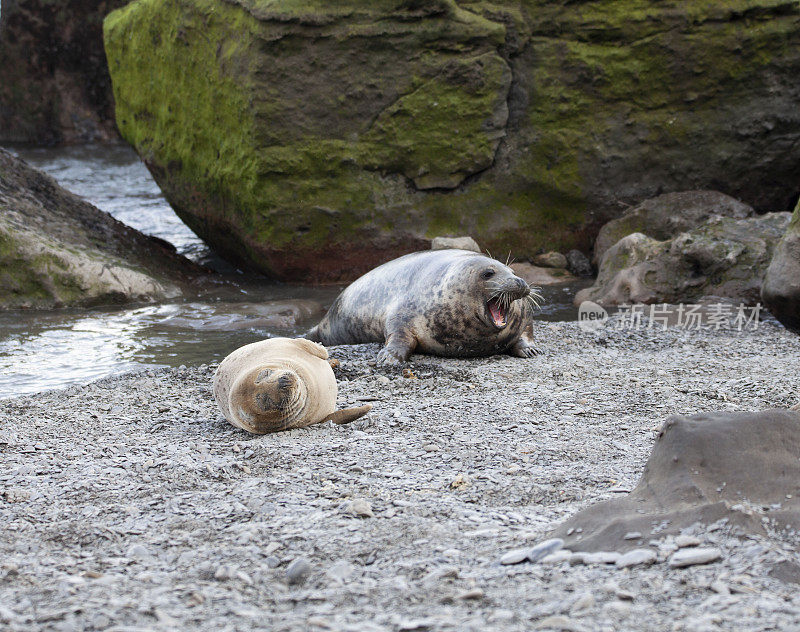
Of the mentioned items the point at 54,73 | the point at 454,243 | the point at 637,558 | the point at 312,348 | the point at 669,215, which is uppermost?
the point at 54,73

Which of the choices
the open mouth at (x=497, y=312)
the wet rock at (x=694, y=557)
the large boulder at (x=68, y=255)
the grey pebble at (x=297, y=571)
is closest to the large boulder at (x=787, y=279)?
the open mouth at (x=497, y=312)

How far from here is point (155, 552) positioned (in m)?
2.38

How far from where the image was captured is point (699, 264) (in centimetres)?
715

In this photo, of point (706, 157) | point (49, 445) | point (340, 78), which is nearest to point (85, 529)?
point (49, 445)

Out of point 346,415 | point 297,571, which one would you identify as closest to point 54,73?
point 346,415

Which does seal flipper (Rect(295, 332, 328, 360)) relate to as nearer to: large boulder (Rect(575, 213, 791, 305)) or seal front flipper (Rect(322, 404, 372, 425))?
seal front flipper (Rect(322, 404, 372, 425))

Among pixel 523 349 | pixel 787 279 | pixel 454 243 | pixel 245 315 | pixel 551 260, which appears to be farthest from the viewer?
pixel 551 260

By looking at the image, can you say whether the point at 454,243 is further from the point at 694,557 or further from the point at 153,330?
the point at 694,557

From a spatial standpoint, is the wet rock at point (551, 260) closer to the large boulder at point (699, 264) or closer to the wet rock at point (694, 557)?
the large boulder at point (699, 264)

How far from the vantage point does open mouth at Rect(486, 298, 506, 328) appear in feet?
17.1

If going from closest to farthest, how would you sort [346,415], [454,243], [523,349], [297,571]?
[297,571], [346,415], [523,349], [454,243]

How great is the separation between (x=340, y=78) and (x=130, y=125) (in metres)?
2.83

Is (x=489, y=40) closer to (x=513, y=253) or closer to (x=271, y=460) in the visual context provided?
(x=513, y=253)
